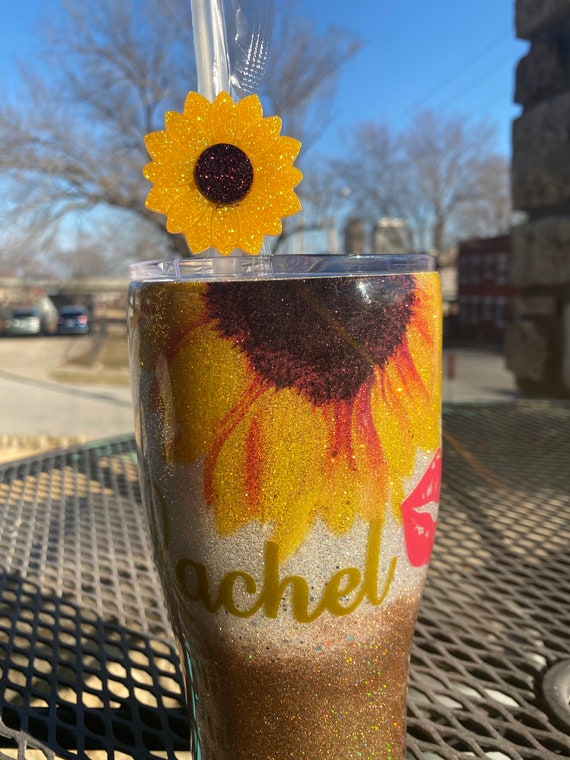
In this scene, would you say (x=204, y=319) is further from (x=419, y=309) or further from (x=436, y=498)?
(x=436, y=498)

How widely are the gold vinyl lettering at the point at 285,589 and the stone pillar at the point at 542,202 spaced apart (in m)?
1.98

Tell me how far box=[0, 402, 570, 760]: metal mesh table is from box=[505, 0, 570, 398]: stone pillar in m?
0.74

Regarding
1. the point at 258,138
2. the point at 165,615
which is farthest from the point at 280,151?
the point at 165,615

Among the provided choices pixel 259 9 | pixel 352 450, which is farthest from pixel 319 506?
pixel 259 9

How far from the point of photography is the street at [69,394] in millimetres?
5730

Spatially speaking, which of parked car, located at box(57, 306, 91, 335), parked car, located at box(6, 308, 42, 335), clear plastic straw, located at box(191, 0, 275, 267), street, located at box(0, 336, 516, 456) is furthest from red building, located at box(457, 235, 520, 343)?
clear plastic straw, located at box(191, 0, 275, 267)

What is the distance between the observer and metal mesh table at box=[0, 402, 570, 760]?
0.76 meters

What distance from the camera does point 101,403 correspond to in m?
7.41

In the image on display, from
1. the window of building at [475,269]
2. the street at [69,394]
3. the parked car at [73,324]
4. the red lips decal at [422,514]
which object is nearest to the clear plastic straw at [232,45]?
the red lips decal at [422,514]

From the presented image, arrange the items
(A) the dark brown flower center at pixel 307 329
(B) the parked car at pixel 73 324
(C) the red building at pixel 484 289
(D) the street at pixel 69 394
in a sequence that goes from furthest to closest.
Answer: (B) the parked car at pixel 73 324 < (C) the red building at pixel 484 289 < (D) the street at pixel 69 394 < (A) the dark brown flower center at pixel 307 329

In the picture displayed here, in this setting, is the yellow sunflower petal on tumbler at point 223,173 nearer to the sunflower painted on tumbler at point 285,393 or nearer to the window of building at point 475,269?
the sunflower painted on tumbler at point 285,393

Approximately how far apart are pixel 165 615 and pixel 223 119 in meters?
0.84

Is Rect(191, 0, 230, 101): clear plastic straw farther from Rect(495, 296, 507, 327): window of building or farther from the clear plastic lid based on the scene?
Rect(495, 296, 507, 327): window of building

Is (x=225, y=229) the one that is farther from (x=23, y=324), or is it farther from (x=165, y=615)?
(x=23, y=324)
